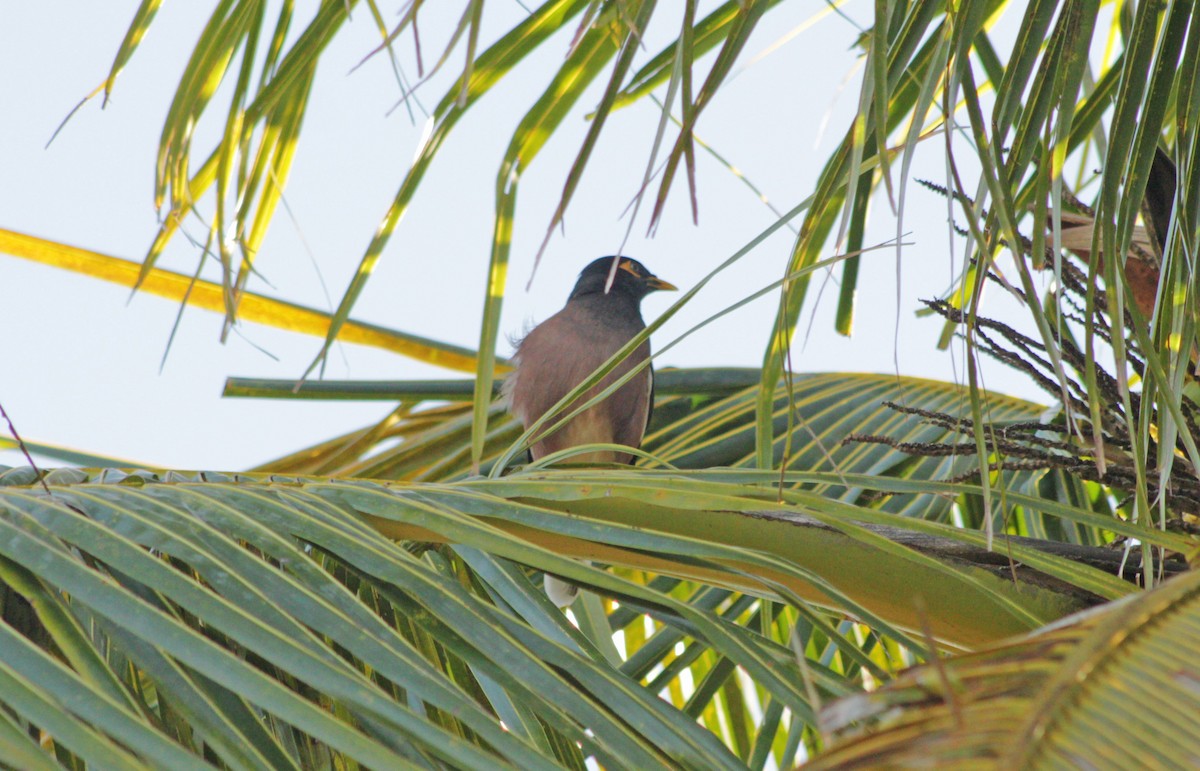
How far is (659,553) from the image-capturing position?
1.29m

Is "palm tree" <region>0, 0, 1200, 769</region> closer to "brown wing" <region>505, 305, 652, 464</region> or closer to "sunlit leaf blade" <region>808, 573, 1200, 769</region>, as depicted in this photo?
"sunlit leaf blade" <region>808, 573, 1200, 769</region>

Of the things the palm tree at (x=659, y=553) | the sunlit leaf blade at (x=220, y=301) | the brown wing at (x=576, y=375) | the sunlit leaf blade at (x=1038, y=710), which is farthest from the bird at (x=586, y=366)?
the sunlit leaf blade at (x=1038, y=710)

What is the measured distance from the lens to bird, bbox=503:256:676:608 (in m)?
4.27

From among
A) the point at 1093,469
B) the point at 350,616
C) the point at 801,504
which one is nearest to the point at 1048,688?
the point at 350,616

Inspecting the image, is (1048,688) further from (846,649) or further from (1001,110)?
(1001,110)

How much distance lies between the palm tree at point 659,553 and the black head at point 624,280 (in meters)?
3.17

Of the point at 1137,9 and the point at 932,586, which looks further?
the point at 932,586

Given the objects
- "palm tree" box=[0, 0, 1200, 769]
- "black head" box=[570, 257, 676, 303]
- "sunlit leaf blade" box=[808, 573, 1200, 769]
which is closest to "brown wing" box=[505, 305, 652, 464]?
"black head" box=[570, 257, 676, 303]

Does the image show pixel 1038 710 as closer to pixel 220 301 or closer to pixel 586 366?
pixel 220 301

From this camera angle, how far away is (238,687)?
0.82m

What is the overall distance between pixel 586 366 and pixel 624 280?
0.71 meters

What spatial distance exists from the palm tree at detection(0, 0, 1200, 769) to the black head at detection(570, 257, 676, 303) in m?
3.17

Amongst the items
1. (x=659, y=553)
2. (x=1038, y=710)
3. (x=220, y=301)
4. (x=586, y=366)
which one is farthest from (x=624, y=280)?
(x=1038, y=710)

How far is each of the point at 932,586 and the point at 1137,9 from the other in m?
0.59
